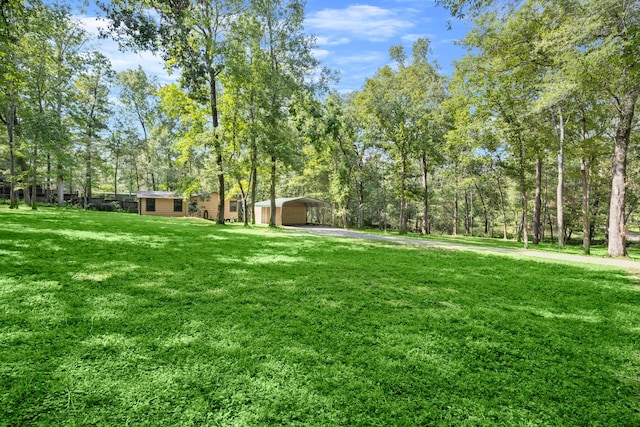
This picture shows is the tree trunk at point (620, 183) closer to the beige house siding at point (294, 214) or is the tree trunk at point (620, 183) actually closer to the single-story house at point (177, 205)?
the beige house siding at point (294, 214)

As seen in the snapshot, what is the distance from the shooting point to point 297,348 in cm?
264

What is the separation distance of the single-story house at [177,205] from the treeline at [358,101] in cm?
343

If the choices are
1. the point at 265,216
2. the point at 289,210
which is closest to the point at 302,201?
the point at 289,210

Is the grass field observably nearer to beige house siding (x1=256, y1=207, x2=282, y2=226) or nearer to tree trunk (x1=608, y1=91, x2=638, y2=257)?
tree trunk (x1=608, y1=91, x2=638, y2=257)

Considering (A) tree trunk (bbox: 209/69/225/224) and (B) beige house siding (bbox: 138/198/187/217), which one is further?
(B) beige house siding (bbox: 138/198/187/217)

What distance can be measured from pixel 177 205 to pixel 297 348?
29329 mm

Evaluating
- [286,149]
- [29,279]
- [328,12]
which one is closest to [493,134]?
[328,12]

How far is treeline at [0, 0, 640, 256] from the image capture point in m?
7.91

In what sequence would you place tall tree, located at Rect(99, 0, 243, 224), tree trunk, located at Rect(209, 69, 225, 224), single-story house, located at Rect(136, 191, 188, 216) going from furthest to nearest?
1. single-story house, located at Rect(136, 191, 188, 216)
2. tree trunk, located at Rect(209, 69, 225, 224)
3. tall tree, located at Rect(99, 0, 243, 224)

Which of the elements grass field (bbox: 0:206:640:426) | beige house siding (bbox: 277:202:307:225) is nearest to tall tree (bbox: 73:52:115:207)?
beige house siding (bbox: 277:202:307:225)

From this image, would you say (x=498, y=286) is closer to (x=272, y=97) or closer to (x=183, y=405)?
(x=183, y=405)

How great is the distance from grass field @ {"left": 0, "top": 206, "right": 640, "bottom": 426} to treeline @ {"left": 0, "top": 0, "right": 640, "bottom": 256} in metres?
5.36

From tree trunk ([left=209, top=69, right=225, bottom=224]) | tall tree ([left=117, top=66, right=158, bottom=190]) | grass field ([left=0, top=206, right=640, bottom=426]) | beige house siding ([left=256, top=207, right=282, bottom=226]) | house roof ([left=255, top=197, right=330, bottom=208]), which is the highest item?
tall tree ([left=117, top=66, right=158, bottom=190])

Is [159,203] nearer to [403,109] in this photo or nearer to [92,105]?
[92,105]
